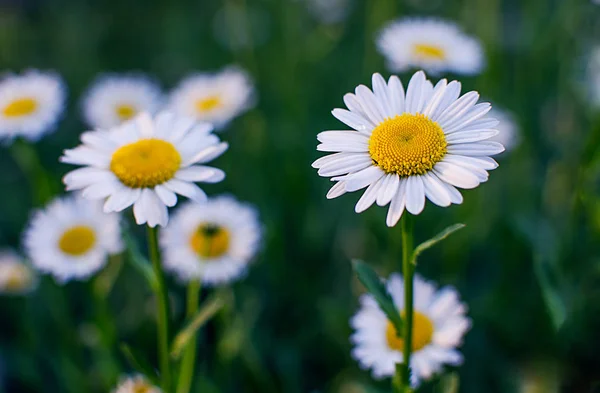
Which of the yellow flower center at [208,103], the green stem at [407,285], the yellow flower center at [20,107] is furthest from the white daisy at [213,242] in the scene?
the green stem at [407,285]

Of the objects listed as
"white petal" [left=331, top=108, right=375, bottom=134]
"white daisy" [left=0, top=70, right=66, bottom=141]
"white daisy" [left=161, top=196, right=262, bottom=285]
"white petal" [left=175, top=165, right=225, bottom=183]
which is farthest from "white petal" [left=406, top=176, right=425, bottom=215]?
"white daisy" [left=0, top=70, right=66, bottom=141]

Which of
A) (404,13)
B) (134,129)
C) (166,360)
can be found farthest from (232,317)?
(404,13)

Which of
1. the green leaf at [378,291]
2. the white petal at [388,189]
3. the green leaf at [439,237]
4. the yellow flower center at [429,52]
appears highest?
the yellow flower center at [429,52]

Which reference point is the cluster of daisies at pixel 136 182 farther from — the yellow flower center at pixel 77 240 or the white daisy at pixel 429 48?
the white daisy at pixel 429 48

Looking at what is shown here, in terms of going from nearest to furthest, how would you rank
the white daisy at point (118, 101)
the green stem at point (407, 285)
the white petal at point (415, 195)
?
the white petal at point (415, 195)
the green stem at point (407, 285)
the white daisy at point (118, 101)

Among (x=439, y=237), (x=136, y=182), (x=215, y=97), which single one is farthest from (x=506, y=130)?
(x=136, y=182)

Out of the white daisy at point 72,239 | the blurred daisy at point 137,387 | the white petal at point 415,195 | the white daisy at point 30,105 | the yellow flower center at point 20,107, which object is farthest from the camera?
the yellow flower center at point 20,107

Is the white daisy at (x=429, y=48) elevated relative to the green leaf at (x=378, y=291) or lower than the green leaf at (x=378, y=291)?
elevated
